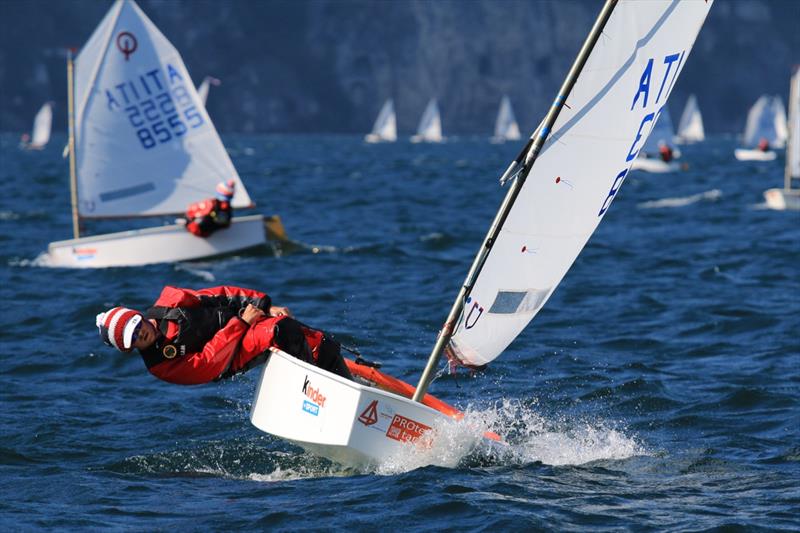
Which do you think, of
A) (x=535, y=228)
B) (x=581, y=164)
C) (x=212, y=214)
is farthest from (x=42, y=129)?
(x=581, y=164)

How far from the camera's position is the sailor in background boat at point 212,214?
1769 centimetres

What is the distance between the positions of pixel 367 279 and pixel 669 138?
33.3 meters

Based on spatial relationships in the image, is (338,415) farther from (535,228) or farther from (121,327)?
(535,228)

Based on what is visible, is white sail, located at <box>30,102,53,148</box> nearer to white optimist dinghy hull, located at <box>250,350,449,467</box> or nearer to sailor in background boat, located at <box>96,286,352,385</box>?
sailor in background boat, located at <box>96,286,352,385</box>

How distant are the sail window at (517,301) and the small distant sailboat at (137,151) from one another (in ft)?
35.1

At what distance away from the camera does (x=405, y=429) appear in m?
7.60

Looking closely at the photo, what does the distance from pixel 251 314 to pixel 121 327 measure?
2.86 feet

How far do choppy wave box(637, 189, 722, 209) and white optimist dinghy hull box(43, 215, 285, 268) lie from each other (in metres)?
15.1

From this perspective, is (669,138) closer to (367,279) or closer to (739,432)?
(367,279)

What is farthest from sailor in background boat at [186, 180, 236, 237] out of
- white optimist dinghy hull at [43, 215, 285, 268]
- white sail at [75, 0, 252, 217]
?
white sail at [75, 0, 252, 217]

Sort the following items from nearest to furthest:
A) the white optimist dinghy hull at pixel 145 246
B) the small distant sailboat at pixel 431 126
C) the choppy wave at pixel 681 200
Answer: the white optimist dinghy hull at pixel 145 246 < the choppy wave at pixel 681 200 < the small distant sailboat at pixel 431 126

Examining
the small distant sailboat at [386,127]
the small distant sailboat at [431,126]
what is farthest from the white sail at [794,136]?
the small distant sailboat at [386,127]

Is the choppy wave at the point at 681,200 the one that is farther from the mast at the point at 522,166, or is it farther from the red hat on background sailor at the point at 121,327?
the red hat on background sailor at the point at 121,327

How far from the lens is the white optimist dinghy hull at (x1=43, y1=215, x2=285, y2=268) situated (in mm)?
17750
